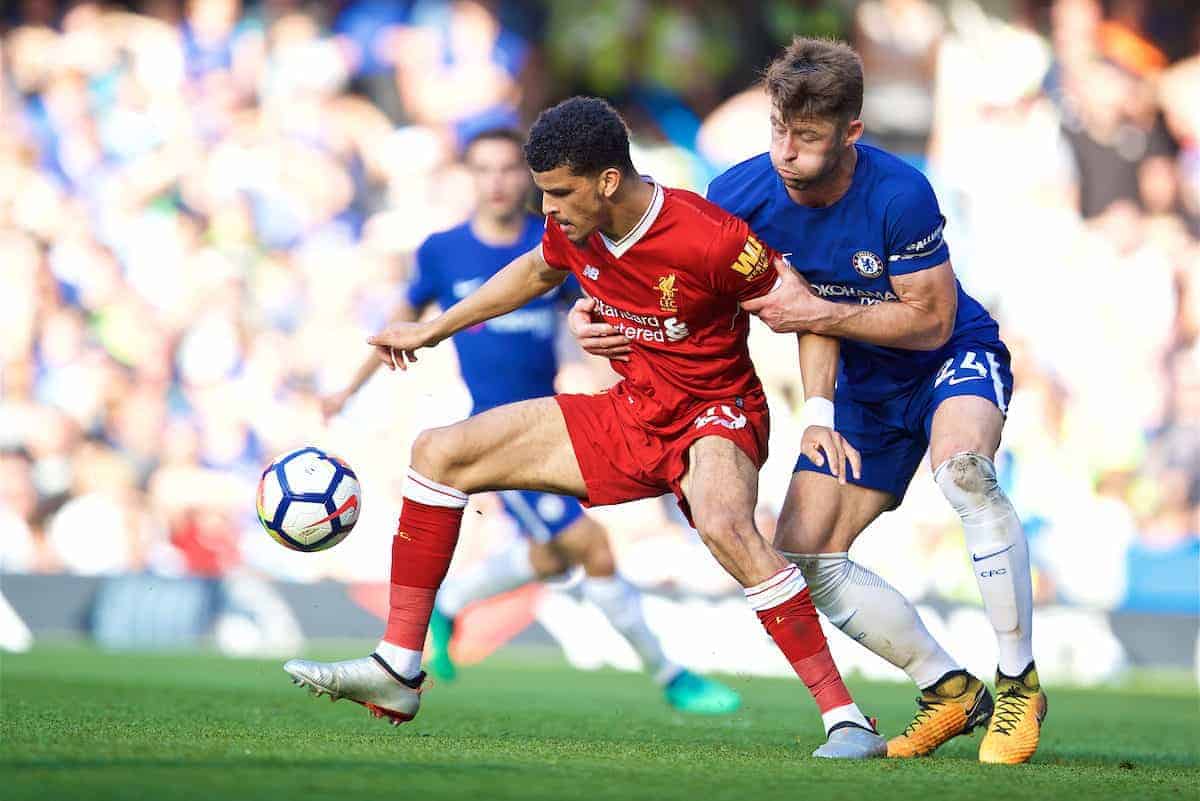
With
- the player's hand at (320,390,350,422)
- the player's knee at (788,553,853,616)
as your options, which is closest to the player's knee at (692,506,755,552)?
the player's knee at (788,553,853,616)

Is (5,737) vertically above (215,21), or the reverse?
(215,21)

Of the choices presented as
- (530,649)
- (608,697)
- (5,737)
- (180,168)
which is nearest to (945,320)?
(5,737)

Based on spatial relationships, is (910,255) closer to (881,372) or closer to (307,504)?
(881,372)

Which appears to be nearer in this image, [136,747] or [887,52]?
[136,747]

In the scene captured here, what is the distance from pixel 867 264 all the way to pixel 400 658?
192 centimetres

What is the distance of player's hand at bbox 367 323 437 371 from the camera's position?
18.0 feet

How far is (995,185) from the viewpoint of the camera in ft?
44.1

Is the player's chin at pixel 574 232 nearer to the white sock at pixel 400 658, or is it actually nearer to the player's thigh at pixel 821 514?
the player's thigh at pixel 821 514

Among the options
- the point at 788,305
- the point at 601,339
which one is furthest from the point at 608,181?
the point at 788,305

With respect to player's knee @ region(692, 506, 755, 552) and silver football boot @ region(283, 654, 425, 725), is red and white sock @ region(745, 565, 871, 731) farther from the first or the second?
silver football boot @ region(283, 654, 425, 725)

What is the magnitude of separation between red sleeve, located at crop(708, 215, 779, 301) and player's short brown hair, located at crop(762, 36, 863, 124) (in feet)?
1.26

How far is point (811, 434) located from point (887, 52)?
954cm

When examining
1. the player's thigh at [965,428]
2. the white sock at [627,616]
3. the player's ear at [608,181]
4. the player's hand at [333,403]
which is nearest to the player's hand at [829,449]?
the player's thigh at [965,428]

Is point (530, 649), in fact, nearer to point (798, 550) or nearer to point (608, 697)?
point (608, 697)
